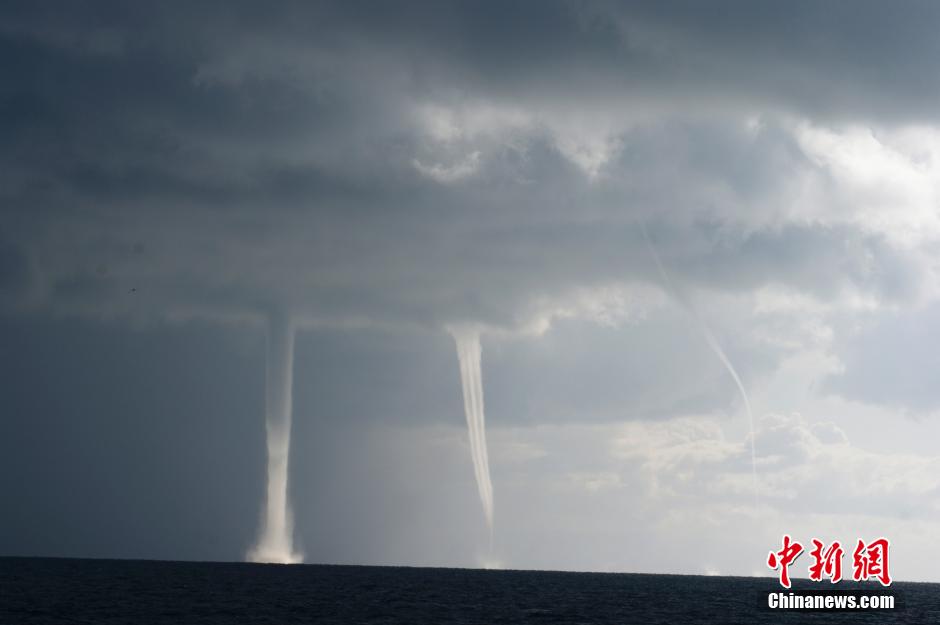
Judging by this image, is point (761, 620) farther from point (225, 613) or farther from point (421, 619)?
point (225, 613)

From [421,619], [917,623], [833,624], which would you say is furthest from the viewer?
[917,623]

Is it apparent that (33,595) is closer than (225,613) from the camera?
No

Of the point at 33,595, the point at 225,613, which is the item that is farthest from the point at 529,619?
the point at 33,595

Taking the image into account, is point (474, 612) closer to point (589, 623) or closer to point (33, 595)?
point (589, 623)

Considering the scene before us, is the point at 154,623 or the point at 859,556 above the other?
the point at 859,556

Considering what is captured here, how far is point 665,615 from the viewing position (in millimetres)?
170125

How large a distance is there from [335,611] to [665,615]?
177 feet

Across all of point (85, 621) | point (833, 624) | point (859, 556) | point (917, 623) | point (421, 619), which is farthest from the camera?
point (917, 623)

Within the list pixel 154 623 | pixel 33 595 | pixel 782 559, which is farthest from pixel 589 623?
pixel 33 595

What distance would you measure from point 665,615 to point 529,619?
33.1 meters

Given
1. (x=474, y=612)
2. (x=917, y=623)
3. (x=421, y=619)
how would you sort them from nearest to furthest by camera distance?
1. (x=421, y=619)
2. (x=474, y=612)
3. (x=917, y=623)

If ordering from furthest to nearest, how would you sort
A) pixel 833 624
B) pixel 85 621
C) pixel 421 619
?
pixel 833 624 → pixel 421 619 → pixel 85 621

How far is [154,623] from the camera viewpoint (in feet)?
411

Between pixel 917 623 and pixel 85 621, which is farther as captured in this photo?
pixel 917 623
